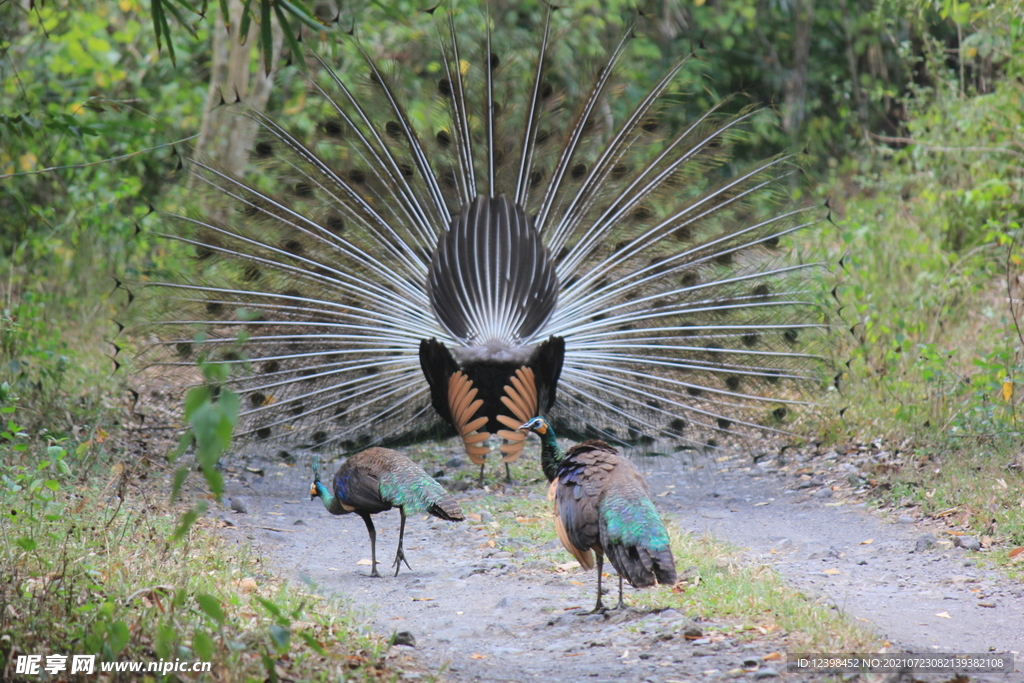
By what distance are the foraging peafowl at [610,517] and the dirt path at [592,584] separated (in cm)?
32

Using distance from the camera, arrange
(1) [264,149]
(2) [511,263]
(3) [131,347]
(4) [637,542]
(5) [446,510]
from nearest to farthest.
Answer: (4) [637,542], (5) [446,510], (3) [131,347], (1) [264,149], (2) [511,263]

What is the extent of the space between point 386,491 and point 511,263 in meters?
2.18

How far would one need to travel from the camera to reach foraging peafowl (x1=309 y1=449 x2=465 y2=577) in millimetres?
5160

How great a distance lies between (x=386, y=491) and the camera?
532 centimetres

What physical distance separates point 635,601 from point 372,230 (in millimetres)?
3215

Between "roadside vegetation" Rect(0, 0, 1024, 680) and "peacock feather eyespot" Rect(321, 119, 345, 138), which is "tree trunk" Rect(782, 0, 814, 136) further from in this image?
"peacock feather eyespot" Rect(321, 119, 345, 138)

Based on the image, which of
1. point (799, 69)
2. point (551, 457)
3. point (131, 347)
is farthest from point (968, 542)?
point (799, 69)

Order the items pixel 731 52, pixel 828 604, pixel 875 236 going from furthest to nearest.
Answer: pixel 731 52
pixel 875 236
pixel 828 604

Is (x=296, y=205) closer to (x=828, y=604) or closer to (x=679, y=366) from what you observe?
(x=679, y=366)

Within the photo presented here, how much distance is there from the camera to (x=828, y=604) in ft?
15.1

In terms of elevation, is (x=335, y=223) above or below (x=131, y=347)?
above

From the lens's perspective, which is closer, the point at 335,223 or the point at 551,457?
the point at 551,457

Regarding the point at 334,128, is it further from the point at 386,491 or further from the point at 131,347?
the point at 386,491

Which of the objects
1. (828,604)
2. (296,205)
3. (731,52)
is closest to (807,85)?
(731,52)
